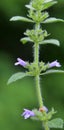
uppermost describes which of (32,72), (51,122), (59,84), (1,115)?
(59,84)

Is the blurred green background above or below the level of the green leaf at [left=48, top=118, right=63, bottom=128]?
above

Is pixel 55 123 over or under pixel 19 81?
under

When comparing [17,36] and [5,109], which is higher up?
[17,36]

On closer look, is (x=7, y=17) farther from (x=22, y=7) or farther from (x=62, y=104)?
(x=62, y=104)

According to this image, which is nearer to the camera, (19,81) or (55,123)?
(55,123)

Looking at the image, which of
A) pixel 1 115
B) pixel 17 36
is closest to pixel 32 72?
pixel 1 115

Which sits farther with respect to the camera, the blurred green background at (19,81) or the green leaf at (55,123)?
the blurred green background at (19,81)

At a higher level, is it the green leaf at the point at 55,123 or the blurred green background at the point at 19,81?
the blurred green background at the point at 19,81

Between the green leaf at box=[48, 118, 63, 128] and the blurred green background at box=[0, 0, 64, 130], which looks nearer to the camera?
the green leaf at box=[48, 118, 63, 128]
